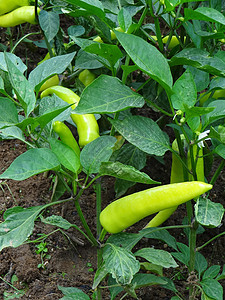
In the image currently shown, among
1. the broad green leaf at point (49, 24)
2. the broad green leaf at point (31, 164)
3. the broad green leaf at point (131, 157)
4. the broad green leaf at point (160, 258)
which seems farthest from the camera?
the broad green leaf at point (49, 24)

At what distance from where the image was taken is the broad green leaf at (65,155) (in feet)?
3.53

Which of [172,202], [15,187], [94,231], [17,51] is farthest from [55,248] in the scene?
[17,51]

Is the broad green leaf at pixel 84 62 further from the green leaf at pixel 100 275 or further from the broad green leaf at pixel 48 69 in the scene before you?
the green leaf at pixel 100 275

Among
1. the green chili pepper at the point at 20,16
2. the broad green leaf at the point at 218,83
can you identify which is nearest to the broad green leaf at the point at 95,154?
the broad green leaf at the point at 218,83

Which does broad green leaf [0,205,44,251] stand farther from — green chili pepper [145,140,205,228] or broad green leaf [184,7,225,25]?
broad green leaf [184,7,225,25]

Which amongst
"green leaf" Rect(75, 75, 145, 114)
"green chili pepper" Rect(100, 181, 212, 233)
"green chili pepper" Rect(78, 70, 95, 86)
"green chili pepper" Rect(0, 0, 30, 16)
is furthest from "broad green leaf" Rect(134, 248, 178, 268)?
"green chili pepper" Rect(0, 0, 30, 16)

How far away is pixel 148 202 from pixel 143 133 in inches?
7.0

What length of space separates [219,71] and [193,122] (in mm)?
149

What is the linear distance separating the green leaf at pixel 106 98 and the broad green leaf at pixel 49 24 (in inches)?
22.9

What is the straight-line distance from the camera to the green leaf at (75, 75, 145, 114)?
3.26 feet

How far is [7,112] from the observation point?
3.38ft

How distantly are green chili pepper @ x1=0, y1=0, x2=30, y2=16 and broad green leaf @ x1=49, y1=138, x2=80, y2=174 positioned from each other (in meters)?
0.94

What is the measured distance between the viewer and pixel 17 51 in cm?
225

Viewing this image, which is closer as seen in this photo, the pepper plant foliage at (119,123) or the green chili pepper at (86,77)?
the pepper plant foliage at (119,123)
